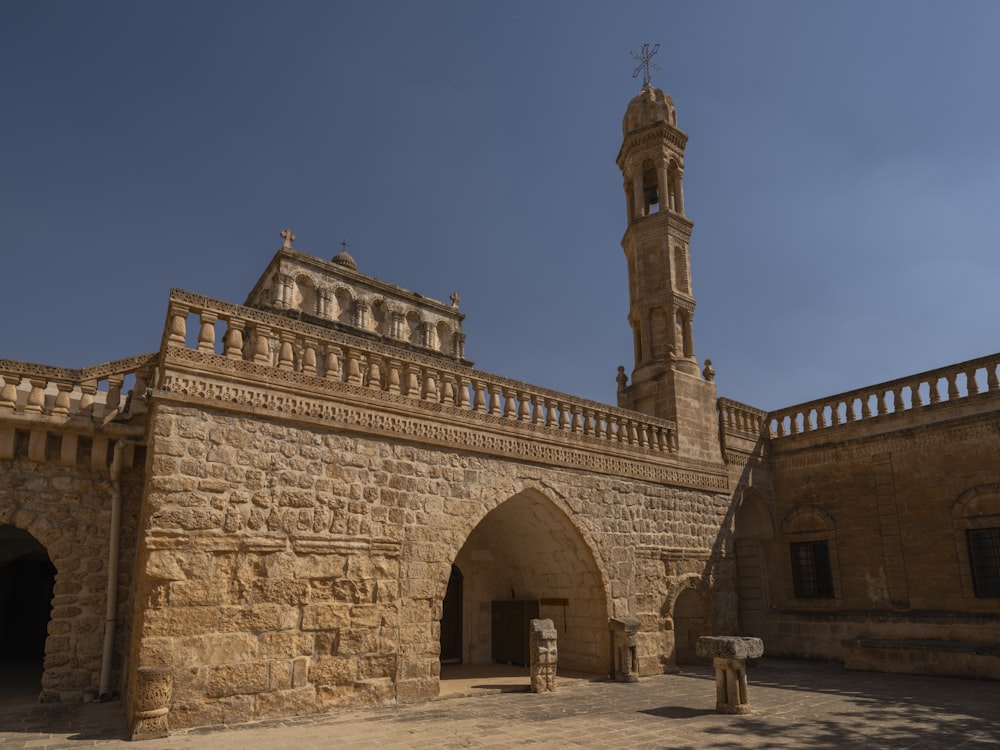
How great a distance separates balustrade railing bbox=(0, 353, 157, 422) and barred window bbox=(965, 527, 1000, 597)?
43.0 feet

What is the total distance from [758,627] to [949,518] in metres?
4.09

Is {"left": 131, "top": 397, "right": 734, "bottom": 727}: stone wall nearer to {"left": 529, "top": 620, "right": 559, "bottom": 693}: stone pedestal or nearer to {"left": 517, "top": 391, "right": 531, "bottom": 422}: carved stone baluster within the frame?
{"left": 517, "top": 391, "right": 531, "bottom": 422}: carved stone baluster

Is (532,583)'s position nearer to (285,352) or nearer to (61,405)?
(285,352)

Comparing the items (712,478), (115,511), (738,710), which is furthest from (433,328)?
(738,710)

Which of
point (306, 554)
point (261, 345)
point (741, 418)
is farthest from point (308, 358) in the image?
point (741, 418)

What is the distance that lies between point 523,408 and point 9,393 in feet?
21.3

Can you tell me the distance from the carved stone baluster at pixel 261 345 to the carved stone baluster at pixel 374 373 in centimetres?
132

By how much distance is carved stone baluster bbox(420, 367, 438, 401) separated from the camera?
9.21 meters

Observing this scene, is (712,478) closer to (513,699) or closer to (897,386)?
(897,386)

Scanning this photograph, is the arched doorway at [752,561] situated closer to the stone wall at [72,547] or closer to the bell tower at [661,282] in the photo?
the bell tower at [661,282]

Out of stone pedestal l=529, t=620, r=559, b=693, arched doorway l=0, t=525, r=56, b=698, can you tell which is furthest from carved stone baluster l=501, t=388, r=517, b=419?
arched doorway l=0, t=525, r=56, b=698

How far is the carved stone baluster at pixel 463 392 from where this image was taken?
31.5 ft

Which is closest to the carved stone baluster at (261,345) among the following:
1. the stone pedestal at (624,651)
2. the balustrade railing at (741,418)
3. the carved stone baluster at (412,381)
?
the carved stone baluster at (412,381)

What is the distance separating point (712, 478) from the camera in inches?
512
